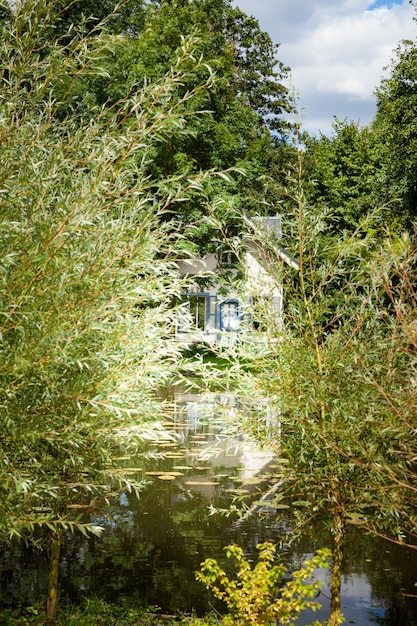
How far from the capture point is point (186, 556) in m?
8.48

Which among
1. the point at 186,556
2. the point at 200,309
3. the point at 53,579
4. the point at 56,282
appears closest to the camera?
the point at 56,282

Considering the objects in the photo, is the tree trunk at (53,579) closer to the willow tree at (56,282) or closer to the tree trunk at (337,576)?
the willow tree at (56,282)

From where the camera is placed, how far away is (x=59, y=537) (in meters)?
6.37

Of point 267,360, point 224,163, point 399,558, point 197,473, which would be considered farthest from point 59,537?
point 224,163

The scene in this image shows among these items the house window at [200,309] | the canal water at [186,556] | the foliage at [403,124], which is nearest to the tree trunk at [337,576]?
the canal water at [186,556]

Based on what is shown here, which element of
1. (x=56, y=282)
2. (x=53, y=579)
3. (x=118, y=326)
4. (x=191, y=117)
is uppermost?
(x=191, y=117)

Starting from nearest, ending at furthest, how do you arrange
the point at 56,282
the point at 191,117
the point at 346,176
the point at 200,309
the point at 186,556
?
the point at 56,282 < the point at 186,556 < the point at 191,117 < the point at 200,309 < the point at 346,176

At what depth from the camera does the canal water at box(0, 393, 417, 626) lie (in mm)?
7156

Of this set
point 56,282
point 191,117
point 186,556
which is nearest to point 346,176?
point 191,117

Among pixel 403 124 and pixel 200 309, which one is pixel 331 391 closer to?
pixel 403 124

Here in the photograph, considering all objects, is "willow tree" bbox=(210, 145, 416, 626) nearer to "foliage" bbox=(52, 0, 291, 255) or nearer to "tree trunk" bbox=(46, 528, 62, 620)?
"tree trunk" bbox=(46, 528, 62, 620)

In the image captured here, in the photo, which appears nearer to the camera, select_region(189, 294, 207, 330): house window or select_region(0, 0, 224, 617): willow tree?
select_region(0, 0, 224, 617): willow tree

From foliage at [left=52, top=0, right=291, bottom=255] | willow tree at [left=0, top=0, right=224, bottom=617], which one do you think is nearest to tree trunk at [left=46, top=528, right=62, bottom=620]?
willow tree at [left=0, top=0, right=224, bottom=617]

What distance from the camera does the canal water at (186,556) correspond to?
23.5ft
